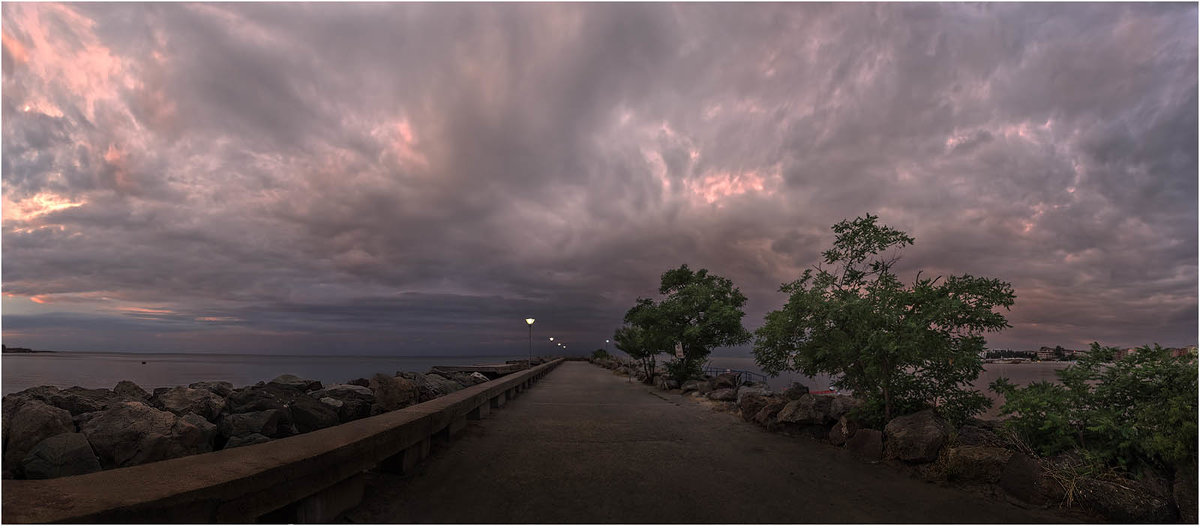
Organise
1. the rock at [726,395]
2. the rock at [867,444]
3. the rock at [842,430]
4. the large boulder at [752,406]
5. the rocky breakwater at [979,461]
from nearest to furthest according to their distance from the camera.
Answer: the rocky breakwater at [979,461], the rock at [867,444], the rock at [842,430], the large boulder at [752,406], the rock at [726,395]

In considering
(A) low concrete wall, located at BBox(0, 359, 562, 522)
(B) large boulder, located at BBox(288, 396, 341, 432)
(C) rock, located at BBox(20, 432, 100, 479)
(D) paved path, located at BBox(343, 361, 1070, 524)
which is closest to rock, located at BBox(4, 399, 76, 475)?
(C) rock, located at BBox(20, 432, 100, 479)

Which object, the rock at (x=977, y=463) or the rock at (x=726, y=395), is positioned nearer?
the rock at (x=977, y=463)

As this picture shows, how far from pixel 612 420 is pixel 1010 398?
7539 mm

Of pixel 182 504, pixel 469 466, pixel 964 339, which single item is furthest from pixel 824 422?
pixel 182 504

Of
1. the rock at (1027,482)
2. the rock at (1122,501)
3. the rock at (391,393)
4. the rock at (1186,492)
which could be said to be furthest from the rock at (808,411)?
the rock at (391,393)

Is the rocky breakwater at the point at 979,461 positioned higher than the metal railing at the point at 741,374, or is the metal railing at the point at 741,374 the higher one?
the rocky breakwater at the point at 979,461

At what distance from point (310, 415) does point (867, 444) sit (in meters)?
9.03

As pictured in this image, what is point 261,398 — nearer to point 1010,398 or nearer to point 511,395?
point 511,395

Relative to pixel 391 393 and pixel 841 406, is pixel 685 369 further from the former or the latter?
pixel 391 393

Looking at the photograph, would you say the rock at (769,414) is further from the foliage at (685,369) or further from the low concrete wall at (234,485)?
the foliage at (685,369)

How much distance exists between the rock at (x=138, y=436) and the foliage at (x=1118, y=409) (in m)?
10.6

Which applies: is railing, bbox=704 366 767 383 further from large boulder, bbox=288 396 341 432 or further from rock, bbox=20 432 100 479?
rock, bbox=20 432 100 479

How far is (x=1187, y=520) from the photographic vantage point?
15.9 ft

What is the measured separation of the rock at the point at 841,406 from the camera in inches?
360
